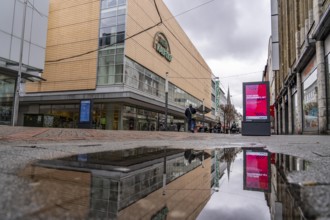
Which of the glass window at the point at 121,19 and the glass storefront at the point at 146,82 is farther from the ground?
the glass window at the point at 121,19

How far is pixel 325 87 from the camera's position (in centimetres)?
1373

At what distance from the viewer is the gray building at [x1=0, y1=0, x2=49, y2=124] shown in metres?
17.5

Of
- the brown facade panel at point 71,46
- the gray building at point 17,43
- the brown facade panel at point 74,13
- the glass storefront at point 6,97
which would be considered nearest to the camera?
the gray building at point 17,43

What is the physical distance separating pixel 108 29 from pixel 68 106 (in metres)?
10.2

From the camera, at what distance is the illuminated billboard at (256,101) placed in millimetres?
13891

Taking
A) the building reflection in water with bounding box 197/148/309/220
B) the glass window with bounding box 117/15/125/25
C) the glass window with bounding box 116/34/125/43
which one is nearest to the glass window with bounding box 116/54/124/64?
the glass window with bounding box 116/34/125/43

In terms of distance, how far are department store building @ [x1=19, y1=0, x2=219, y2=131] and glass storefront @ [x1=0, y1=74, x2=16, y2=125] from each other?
3.51 meters

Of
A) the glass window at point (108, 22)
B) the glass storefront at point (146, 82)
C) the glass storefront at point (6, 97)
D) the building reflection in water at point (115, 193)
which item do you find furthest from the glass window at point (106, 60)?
the building reflection in water at point (115, 193)

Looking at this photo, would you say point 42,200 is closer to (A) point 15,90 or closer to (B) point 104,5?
(A) point 15,90

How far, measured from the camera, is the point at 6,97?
19.1 m

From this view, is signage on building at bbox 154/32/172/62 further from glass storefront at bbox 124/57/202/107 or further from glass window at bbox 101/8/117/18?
glass window at bbox 101/8/117/18

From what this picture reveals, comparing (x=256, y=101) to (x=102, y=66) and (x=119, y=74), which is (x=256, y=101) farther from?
(x=102, y=66)

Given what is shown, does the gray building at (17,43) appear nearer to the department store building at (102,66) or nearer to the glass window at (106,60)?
the department store building at (102,66)

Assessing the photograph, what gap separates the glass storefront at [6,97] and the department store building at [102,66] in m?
3.51
